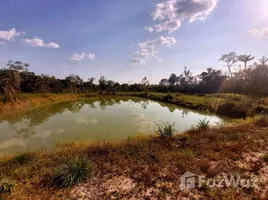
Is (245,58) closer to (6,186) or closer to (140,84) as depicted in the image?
(140,84)

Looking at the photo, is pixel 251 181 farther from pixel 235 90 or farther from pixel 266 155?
pixel 235 90

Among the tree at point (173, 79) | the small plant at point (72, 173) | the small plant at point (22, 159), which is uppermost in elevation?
the tree at point (173, 79)

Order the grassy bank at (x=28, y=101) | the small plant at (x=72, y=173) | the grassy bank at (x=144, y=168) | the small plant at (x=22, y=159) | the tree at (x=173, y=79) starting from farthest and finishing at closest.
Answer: the tree at (x=173, y=79)
the grassy bank at (x=28, y=101)
the small plant at (x=22, y=159)
the small plant at (x=72, y=173)
the grassy bank at (x=144, y=168)

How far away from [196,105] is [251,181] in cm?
1381

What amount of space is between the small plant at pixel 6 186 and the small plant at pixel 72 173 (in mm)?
686

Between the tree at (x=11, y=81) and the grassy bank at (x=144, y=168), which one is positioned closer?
the grassy bank at (x=144, y=168)

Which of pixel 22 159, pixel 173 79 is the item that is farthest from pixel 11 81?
pixel 173 79

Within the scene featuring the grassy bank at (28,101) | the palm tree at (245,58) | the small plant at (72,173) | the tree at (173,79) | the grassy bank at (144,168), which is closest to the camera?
the grassy bank at (144,168)

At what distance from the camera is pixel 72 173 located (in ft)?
11.2

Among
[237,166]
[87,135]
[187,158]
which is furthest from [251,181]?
[87,135]

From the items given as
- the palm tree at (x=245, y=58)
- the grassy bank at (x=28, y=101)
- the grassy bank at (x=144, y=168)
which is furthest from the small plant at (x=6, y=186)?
the palm tree at (x=245, y=58)

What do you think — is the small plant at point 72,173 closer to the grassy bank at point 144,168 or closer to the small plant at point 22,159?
the grassy bank at point 144,168

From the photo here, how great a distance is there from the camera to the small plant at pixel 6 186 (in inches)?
120

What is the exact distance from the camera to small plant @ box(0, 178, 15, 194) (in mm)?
3036
